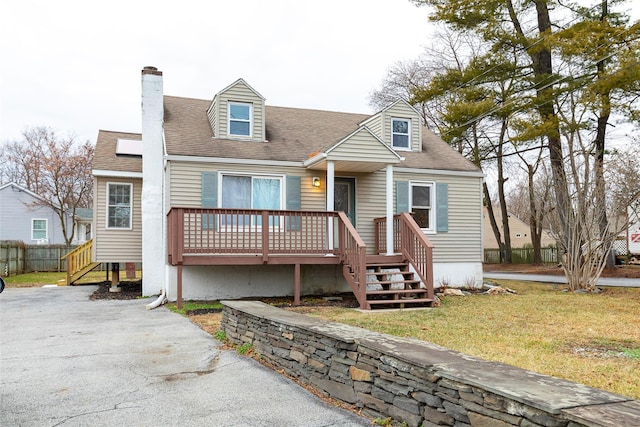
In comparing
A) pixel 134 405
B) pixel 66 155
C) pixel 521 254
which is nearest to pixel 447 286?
pixel 134 405

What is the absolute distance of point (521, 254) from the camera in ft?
112

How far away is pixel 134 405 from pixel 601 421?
150 inches

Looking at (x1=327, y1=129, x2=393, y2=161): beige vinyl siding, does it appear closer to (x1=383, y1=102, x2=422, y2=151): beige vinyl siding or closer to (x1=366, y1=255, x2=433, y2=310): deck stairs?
(x1=383, y1=102, x2=422, y2=151): beige vinyl siding

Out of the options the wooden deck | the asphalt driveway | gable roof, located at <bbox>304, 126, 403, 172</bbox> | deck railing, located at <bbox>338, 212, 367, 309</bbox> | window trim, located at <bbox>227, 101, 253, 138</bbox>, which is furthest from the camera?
window trim, located at <bbox>227, 101, 253, 138</bbox>

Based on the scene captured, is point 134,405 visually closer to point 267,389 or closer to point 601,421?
point 267,389

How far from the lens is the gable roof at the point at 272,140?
13.0 m

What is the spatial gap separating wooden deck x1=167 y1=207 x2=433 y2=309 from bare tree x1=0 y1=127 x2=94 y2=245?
70.6 feet

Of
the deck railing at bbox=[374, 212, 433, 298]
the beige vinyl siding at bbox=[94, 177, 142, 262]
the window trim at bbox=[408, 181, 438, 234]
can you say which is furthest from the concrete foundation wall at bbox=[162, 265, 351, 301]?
the beige vinyl siding at bbox=[94, 177, 142, 262]

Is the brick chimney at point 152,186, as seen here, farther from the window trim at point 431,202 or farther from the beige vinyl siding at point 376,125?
the window trim at point 431,202

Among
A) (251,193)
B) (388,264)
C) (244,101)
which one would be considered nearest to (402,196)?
(388,264)

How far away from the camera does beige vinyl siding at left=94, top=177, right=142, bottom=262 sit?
579 inches

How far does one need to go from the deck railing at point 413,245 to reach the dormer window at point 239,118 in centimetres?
419

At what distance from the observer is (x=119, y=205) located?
588 inches

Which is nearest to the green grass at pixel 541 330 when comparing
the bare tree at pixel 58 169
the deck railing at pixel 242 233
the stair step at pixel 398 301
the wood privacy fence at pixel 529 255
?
the stair step at pixel 398 301
